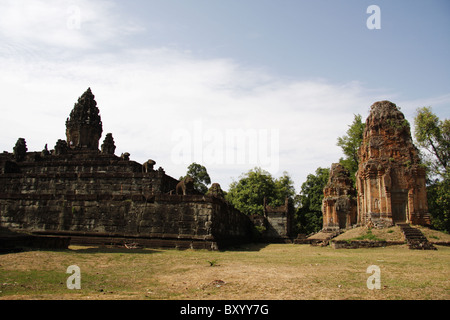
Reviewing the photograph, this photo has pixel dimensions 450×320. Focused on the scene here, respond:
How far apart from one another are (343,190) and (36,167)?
89.4ft

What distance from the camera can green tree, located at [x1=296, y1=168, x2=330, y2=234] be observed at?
146ft

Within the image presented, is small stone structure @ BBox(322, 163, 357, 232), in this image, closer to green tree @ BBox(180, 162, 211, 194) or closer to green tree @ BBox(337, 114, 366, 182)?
green tree @ BBox(337, 114, 366, 182)

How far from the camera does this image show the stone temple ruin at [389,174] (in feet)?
73.3

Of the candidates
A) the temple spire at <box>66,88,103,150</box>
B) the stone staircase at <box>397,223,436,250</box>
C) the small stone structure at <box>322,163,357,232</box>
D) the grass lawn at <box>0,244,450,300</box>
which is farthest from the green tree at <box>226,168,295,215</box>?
the grass lawn at <box>0,244,450,300</box>

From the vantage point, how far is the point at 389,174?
22.8 meters

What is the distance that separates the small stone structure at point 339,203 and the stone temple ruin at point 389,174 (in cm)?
697

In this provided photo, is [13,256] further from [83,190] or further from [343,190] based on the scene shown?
[343,190]

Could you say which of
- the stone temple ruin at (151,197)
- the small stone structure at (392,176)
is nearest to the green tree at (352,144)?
the stone temple ruin at (151,197)

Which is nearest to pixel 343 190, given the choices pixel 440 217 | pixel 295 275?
pixel 440 217

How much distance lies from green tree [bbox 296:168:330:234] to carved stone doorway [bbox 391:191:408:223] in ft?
71.1

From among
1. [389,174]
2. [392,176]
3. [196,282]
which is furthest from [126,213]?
[392,176]
